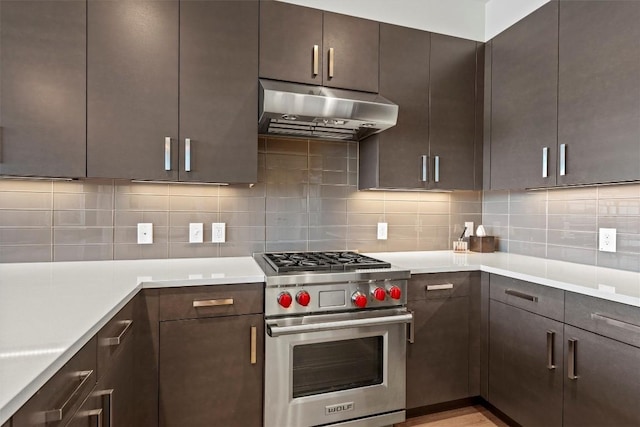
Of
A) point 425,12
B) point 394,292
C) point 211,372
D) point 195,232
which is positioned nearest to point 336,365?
point 394,292

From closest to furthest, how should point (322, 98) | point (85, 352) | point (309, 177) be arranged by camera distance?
1. point (85, 352)
2. point (322, 98)
3. point (309, 177)

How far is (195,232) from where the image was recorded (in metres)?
2.18

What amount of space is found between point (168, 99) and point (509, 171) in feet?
6.49

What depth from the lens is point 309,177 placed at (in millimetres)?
2408

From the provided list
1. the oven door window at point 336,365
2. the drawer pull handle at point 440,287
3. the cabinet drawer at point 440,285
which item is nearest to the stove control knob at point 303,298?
the oven door window at point 336,365

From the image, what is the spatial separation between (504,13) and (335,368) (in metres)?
2.41

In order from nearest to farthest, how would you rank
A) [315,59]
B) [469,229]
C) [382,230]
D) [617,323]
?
[617,323] < [315,59] < [382,230] < [469,229]

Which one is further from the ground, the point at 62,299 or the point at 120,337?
the point at 62,299

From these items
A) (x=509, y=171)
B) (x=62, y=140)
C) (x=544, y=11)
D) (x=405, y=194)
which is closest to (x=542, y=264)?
(x=509, y=171)

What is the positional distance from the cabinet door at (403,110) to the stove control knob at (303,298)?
865 millimetres

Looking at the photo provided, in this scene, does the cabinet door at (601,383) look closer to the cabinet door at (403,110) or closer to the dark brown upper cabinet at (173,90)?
the cabinet door at (403,110)

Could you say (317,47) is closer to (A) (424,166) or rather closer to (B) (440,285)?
(A) (424,166)

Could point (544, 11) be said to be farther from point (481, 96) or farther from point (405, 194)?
point (405, 194)

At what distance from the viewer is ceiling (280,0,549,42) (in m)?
2.20
